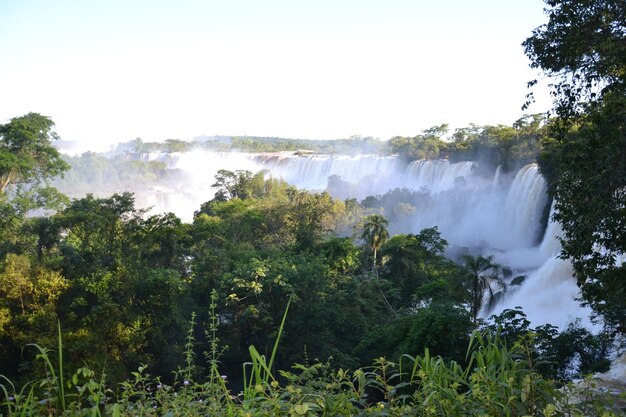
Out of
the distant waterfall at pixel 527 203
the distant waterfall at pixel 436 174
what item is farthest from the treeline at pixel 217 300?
the distant waterfall at pixel 436 174

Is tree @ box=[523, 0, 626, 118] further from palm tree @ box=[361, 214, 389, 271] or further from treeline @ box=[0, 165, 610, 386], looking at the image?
palm tree @ box=[361, 214, 389, 271]

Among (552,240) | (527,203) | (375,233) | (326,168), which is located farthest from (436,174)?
(552,240)

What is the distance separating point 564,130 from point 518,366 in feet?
19.4

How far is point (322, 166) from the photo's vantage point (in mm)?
65688

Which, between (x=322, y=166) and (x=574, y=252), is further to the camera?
(x=322, y=166)

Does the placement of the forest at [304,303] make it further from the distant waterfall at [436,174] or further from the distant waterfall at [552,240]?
the distant waterfall at [436,174]

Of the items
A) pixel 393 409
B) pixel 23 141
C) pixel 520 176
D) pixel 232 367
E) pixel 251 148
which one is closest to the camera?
pixel 393 409

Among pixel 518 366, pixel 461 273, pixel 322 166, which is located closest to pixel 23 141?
pixel 461 273

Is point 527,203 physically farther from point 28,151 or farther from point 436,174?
point 28,151

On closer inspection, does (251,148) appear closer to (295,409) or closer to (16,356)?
(16,356)

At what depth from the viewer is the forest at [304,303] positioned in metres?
1.97

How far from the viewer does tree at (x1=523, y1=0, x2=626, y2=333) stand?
20.5ft

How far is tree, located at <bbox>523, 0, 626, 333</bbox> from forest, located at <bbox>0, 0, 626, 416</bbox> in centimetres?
2

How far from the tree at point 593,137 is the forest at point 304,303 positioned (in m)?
0.02
